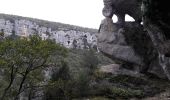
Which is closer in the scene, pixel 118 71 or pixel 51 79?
pixel 51 79

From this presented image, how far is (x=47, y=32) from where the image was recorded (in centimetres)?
12088

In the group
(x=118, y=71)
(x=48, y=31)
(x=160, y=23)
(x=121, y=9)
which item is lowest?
(x=118, y=71)

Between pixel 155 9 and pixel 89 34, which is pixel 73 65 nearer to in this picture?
pixel 89 34

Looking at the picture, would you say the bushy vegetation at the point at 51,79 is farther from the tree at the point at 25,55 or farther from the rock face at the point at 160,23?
the rock face at the point at 160,23

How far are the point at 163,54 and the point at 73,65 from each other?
5257 centimetres

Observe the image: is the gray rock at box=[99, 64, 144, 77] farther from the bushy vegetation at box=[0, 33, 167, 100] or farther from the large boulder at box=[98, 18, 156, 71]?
the large boulder at box=[98, 18, 156, 71]

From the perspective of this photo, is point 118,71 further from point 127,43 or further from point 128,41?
Result: point 128,41

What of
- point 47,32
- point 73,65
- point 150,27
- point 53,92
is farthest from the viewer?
point 47,32

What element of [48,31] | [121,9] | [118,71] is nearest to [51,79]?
[118,71]

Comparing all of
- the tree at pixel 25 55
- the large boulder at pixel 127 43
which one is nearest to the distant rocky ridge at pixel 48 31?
the large boulder at pixel 127 43

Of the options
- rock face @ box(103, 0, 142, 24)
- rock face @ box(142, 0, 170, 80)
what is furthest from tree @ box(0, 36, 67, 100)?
rock face @ box(103, 0, 142, 24)

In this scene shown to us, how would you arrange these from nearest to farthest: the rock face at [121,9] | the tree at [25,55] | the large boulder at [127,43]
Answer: the tree at [25,55], the large boulder at [127,43], the rock face at [121,9]

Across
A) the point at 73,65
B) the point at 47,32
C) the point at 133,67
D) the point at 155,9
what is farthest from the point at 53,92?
the point at 47,32

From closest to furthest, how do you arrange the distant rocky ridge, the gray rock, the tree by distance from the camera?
the tree < the gray rock < the distant rocky ridge
